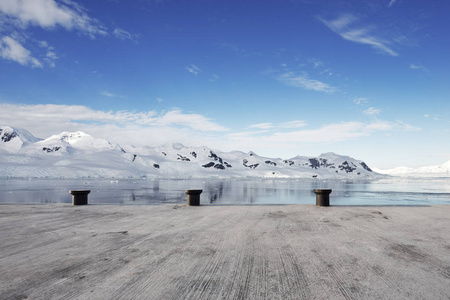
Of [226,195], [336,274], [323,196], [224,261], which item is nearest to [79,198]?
[323,196]

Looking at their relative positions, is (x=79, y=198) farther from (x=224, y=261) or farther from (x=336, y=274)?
(x=336, y=274)

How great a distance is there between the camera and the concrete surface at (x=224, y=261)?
3342mm

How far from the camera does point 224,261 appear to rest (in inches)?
175

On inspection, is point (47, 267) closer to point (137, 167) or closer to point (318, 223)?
point (318, 223)

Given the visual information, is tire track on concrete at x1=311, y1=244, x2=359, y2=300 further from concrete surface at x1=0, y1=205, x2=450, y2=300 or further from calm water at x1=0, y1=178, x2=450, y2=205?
calm water at x1=0, y1=178, x2=450, y2=205

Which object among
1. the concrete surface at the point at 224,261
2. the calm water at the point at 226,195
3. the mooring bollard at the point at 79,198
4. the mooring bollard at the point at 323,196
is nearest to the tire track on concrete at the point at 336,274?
the concrete surface at the point at 224,261

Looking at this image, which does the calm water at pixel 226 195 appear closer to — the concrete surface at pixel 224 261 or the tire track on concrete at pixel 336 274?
the concrete surface at pixel 224 261

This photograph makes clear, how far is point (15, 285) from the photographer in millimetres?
3482

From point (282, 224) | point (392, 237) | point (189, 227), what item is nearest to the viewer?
point (392, 237)

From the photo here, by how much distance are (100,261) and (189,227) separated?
304cm

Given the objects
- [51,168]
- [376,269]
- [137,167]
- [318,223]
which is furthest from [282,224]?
[137,167]

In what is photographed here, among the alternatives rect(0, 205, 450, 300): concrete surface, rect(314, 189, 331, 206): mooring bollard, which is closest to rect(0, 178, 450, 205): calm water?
rect(314, 189, 331, 206): mooring bollard

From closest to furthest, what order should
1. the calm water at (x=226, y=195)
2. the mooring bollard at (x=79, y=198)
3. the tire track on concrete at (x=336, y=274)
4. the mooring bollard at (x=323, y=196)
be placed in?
the tire track on concrete at (x=336, y=274) → the mooring bollard at (x=323, y=196) → the mooring bollard at (x=79, y=198) → the calm water at (x=226, y=195)

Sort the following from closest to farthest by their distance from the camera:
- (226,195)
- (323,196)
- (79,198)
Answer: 1. (323,196)
2. (79,198)
3. (226,195)
